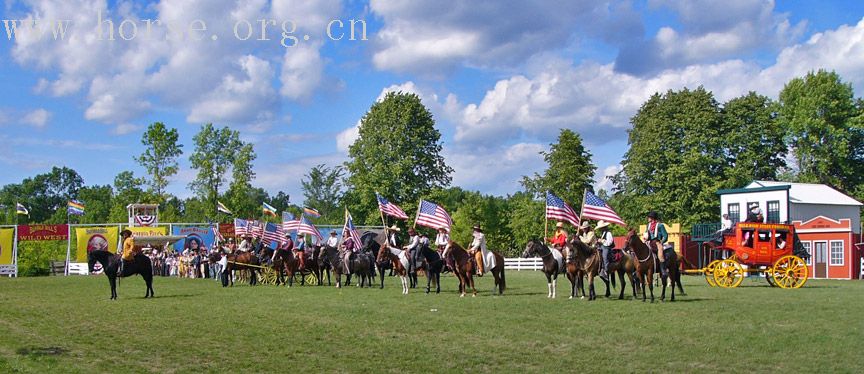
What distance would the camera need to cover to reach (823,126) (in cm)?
5959

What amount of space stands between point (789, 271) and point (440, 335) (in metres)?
17.6

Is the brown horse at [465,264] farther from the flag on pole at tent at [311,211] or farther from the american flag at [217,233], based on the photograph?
the american flag at [217,233]

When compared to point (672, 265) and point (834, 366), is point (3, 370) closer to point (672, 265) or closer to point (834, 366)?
point (834, 366)

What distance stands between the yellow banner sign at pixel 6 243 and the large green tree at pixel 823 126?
184ft

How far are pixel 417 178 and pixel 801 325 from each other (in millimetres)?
49680

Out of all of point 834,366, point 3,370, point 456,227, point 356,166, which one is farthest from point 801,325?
point 456,227

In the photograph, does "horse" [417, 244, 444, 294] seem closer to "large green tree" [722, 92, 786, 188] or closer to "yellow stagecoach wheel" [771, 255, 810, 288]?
"yellow stagecoach wheel" [771, 255, 810, 288]

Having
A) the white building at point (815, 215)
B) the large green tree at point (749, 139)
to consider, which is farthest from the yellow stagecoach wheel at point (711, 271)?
the large green tree at point (749, 139)

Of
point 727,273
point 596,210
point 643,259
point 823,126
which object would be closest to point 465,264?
point 596,210

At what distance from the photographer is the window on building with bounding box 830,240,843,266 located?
4172 cm

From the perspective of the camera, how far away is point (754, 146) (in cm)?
5728

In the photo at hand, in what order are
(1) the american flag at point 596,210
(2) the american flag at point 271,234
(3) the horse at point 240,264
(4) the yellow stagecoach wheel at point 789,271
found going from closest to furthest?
1. (1) the american flag at point 596,210
2. (4) the yellow stagecoach wheel at point 789,271
3. (3) the horse at point 240,264
4. (2) the american flag at point 271,234

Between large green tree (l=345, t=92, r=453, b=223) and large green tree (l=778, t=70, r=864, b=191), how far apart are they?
28.0m

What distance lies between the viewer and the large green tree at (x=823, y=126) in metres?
59.5
